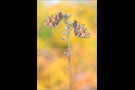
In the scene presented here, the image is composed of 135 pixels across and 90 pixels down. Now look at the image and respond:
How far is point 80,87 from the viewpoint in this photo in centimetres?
260

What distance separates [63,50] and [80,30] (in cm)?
31

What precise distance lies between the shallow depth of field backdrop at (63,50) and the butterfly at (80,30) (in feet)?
0.17

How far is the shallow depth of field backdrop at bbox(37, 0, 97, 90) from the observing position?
8.51 feet

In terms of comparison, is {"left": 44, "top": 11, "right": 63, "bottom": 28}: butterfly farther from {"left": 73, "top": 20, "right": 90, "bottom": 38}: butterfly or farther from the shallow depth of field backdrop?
{"left": 73, "top": 20, "right": 90, "bottom": 38}: butterfly

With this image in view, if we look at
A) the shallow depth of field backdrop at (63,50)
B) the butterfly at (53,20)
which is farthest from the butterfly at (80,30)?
the butterfly at (53,20)

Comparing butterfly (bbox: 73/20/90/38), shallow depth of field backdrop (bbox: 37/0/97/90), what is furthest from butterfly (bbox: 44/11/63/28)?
butterfly (bbox: 73/20/90/38)

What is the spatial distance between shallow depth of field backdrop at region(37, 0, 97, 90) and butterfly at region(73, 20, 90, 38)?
5 centimetres

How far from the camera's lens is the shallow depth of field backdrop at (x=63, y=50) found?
102 inches

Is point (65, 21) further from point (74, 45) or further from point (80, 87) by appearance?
point (80, 87)

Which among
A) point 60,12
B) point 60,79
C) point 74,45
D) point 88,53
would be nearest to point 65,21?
point 60,12

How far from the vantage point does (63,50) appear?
2611 millimetres

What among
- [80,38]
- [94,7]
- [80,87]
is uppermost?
[94,7]

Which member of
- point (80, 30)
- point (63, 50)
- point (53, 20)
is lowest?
point (63, 50)

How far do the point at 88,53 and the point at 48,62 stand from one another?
0.48 meters
